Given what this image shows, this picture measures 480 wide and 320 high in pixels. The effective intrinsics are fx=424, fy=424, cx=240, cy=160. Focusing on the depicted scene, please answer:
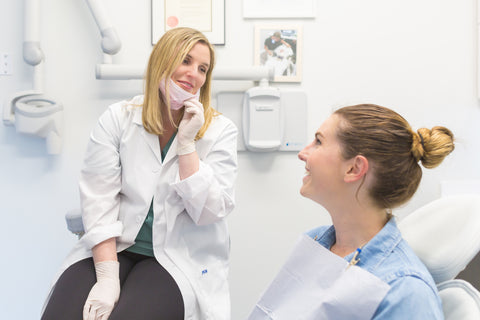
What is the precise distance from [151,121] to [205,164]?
8.3 inches

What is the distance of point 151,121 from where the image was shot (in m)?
1.28

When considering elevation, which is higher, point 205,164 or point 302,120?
point 302,120

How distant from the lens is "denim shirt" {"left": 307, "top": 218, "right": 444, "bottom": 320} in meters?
0.67

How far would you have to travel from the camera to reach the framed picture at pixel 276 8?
5.83 feet

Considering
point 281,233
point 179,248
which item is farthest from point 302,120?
point 179,248

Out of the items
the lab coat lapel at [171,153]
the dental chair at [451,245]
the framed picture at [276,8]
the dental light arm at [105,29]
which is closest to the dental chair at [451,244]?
the dental chair at [451,245]

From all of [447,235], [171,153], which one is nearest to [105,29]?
[171,153]

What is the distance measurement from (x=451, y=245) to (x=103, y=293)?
0.80m

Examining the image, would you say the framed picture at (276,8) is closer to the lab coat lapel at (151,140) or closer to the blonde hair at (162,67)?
the blonde hair at (162,67)

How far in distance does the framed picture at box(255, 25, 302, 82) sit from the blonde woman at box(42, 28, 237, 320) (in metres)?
0.48

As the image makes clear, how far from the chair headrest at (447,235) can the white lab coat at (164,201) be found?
544 millimetres

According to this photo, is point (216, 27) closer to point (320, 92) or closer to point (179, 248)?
point (320, 92)

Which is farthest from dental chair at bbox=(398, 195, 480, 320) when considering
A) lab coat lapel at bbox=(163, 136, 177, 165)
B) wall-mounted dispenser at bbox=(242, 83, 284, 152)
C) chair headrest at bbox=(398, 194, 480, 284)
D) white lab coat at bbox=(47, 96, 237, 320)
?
wall-mounted dispenser at bbox=(242, 83, 284, 152)

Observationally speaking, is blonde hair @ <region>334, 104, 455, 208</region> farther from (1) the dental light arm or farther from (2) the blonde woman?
(1) the dental light arm
